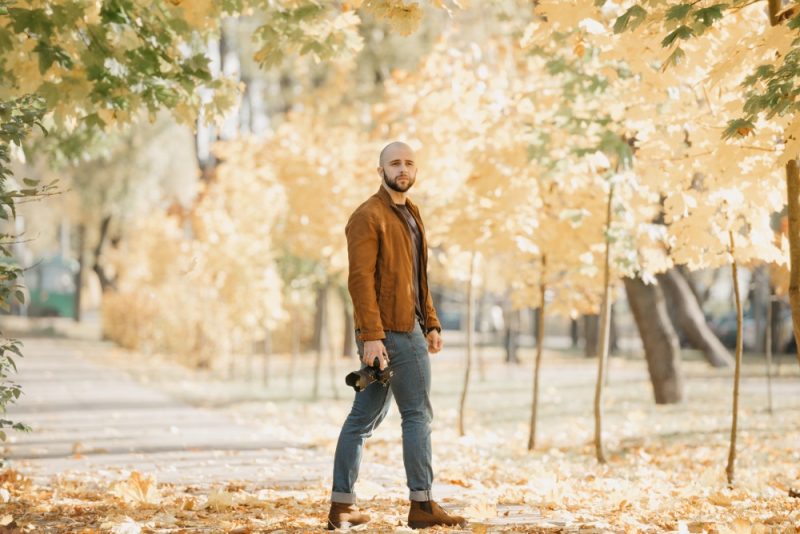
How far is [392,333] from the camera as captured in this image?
15.1 feet

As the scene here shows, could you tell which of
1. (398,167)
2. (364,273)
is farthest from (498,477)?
(398,167)

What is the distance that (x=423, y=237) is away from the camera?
193 inches

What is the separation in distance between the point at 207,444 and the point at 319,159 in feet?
20.0

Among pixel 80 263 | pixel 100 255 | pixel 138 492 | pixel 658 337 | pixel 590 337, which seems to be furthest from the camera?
pixel 80 263

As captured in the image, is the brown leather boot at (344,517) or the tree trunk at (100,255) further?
the tree trunk at (100,255)

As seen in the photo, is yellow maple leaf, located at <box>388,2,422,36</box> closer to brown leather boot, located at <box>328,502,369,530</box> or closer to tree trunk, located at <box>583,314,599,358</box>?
brown leather boot, located at <box>328,502,369,530</box>

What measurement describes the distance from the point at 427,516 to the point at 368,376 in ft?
2.66

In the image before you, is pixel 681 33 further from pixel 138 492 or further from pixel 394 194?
pixel 138 492

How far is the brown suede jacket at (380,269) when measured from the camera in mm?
4477

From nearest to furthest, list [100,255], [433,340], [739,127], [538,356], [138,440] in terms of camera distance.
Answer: [739,127] → [433,340] → [538,356] → [138,440] → [100,255]

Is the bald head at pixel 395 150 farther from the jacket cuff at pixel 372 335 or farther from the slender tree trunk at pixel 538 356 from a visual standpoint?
the slender tree trunk at pixel 538 356

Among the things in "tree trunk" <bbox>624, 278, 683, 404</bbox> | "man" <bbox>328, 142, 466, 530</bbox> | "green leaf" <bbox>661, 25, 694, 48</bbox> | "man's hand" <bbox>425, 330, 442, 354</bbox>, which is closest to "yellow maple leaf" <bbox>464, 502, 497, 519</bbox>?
"man" <bbox>328, 142, 466, 530</bbox>

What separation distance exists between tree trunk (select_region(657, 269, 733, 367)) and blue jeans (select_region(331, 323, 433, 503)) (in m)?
11.5

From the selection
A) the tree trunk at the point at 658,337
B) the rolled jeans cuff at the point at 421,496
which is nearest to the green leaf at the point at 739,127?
the rolled jeans cuff at the point at 421,496
